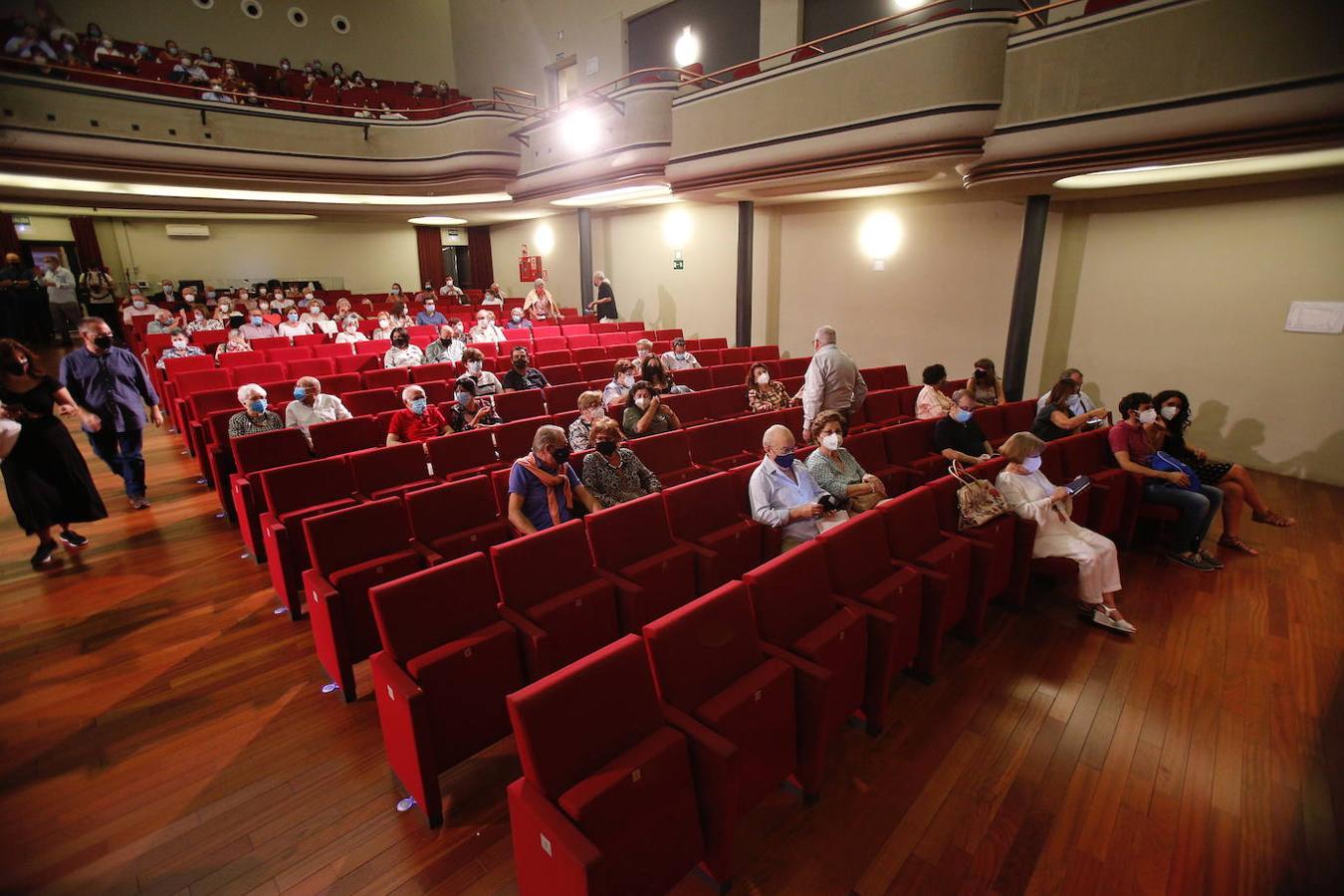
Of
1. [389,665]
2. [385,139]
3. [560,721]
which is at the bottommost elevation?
[389,665]

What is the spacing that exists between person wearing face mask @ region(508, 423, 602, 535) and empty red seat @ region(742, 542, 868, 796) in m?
1.16

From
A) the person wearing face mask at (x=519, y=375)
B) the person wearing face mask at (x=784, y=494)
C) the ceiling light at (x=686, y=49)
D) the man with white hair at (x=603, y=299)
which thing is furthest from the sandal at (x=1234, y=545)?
the ceiling light at (x=686, y=49)

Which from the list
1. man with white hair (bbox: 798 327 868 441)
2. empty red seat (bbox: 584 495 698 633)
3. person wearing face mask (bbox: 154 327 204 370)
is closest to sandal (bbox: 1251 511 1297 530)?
man with white hair (bbox: 798 327 868 441)

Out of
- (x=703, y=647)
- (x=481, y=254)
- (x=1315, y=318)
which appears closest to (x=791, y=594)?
(x=703, y=647)

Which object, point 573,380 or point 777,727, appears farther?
point 573,380

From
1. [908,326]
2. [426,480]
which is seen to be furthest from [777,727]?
[908,326]

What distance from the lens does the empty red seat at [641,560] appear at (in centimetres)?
252

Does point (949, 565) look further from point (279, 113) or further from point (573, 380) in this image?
point (279, 113)

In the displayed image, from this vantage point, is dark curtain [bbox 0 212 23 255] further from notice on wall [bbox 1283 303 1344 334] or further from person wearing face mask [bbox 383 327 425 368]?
notice on wall [bbox 1283 303 1344 334]

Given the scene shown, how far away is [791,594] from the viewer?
2.19 metres

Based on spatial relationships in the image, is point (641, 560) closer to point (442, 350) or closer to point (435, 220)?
point (442, 350)

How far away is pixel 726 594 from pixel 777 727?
436mm

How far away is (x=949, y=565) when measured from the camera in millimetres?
2699

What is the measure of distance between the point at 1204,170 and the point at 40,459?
334 inches
